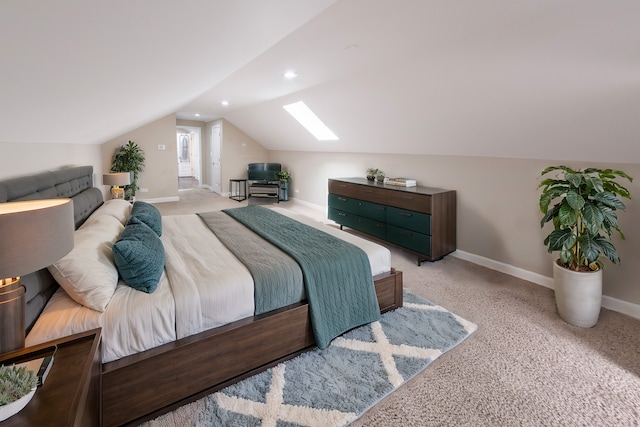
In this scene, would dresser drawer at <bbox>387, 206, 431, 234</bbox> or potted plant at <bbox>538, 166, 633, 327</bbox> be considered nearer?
potted plant at <bbox>538, 166, 633, 327</bbox>

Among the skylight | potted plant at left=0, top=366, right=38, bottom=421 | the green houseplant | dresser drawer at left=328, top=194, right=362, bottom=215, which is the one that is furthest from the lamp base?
the green houseplant

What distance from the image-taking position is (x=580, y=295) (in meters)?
2.37

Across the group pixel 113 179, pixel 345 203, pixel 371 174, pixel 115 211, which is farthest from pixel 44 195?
pixel 371 174

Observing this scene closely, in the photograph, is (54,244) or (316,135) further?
(316,135)

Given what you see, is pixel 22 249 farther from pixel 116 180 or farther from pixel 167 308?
pixel 116 180

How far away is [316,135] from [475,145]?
3.04 m

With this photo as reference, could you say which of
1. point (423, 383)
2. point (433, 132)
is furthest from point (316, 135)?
point (423, 383)

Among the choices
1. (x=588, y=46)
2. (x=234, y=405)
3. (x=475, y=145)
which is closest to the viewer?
(x=234, y=405)

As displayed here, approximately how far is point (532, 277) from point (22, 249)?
389 centimetres

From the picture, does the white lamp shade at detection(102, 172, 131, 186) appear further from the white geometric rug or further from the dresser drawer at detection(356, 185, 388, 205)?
the white geometric rug

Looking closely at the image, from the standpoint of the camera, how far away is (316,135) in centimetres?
588

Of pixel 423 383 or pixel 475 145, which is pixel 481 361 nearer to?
pixel 423 383

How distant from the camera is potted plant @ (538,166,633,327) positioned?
2.27 metres

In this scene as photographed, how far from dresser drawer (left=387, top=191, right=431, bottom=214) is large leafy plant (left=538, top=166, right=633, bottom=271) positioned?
1230 millimetres
